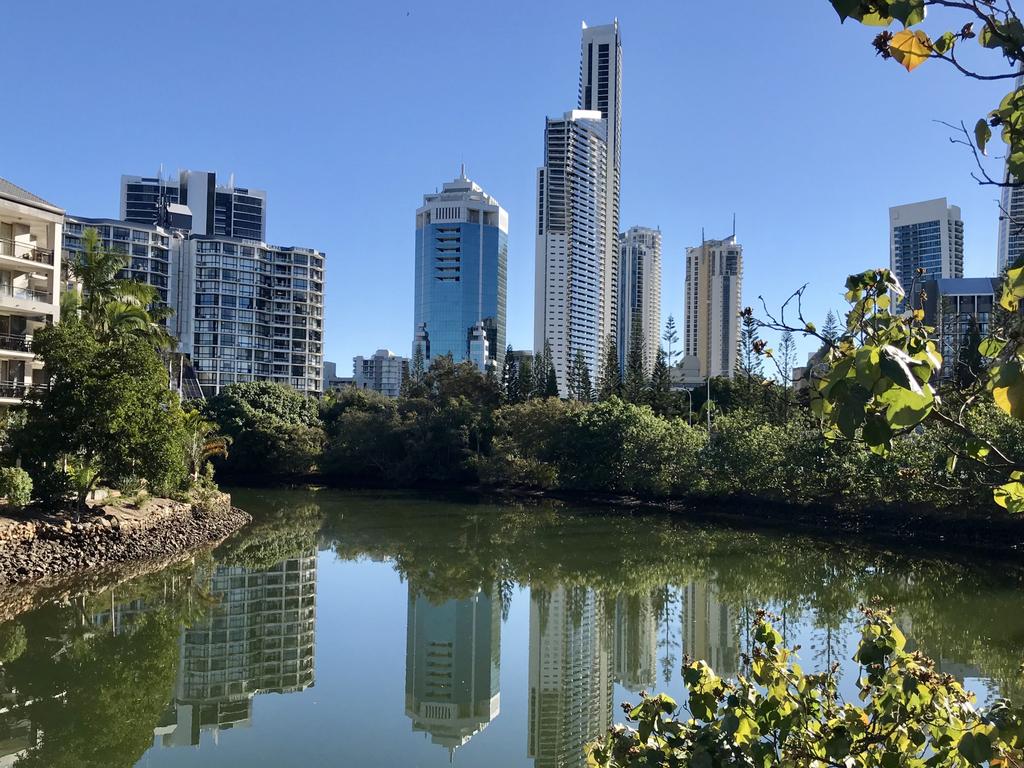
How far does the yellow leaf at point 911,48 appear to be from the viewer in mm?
1388

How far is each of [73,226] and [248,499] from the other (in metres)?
26.7

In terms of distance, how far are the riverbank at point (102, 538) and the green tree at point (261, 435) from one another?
13128 millimetres

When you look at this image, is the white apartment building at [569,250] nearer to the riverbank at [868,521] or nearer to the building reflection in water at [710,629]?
the riverbank at [868,521]

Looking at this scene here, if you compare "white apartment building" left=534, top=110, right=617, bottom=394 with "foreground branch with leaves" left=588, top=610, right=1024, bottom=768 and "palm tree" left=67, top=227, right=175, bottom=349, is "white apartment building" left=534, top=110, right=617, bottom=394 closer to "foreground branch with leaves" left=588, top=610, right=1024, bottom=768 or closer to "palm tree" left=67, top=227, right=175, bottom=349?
"palm tree" left=67, top=227, right=175, bottom=349

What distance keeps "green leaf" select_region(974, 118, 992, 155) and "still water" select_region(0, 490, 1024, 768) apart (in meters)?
5.88

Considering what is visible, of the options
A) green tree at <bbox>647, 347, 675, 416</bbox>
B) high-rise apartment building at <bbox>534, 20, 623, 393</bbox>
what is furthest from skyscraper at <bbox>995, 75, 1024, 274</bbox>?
high-rise apartment building at <bbox>534, 20, 623, 393</bbox>

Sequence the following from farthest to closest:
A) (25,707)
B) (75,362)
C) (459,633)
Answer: (75,362)
(459,633)
(25,707)

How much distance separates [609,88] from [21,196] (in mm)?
50447

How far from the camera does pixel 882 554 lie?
15.7m

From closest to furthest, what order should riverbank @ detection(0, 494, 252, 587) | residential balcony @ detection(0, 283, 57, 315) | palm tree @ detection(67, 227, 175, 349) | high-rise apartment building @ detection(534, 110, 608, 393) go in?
riverbank @ detection(0, 494, 252, 587), residential balcony @ detection(0, 283, 57, 315), palm tree @ detection(67, 227, 175, 349), high-rise apartment building @ detection(534, 110, 608, 393)

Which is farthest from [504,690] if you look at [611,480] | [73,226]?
[73,226]

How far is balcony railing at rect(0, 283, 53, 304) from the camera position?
16062 millimetres

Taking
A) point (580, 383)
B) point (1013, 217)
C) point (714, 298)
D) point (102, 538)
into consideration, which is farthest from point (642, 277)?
point (1013, 217)

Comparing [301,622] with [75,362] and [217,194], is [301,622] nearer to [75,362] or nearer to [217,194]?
[75,362]
